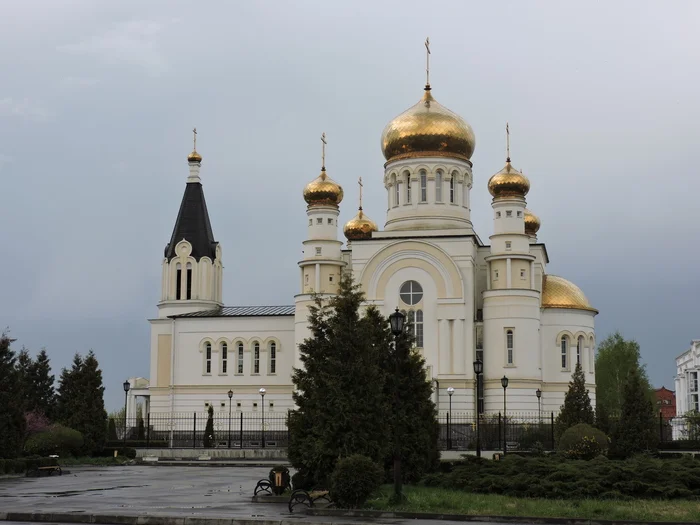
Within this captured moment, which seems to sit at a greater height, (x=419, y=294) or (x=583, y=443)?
(x=419, y=294)

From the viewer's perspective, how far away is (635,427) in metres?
31.5

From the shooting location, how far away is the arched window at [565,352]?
45.2 m

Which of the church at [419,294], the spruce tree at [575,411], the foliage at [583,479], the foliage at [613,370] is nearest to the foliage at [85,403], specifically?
the church at [419,294]

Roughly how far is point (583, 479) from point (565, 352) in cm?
2730

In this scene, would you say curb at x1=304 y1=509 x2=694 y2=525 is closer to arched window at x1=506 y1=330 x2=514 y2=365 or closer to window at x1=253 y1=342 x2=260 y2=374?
arched window at x1=506 y1=330 x2=514 y2=365

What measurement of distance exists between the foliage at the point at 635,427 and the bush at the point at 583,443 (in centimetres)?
310

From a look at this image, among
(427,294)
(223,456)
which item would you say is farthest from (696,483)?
(427,294)

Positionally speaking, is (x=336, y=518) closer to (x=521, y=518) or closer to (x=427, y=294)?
(x=521, y=518)

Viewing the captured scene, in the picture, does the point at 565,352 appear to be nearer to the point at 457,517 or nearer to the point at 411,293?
the point at 411,293

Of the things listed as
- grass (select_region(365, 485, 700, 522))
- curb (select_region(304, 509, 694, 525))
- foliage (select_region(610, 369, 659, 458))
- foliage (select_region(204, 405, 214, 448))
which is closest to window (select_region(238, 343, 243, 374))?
foliage (select_region(204, 405, 214, 448))

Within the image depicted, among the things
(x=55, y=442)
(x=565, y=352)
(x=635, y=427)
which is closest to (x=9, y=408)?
(x=55, y=442)

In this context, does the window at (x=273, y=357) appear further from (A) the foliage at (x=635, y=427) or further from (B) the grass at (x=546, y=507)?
(B) the grass at (x=546, y=507)

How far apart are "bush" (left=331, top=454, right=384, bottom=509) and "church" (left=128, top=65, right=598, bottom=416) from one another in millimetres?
22810

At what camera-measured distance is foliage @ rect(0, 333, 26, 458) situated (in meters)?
27.9
